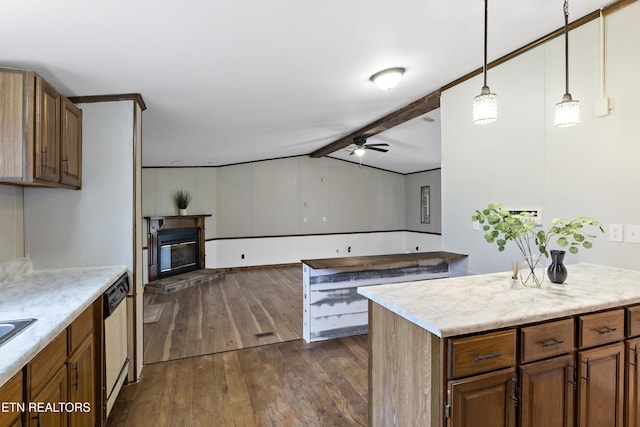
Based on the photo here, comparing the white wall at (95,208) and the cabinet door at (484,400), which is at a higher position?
the white wall at (95,208)

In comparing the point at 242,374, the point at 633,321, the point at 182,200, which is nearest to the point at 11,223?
the point at 242,374

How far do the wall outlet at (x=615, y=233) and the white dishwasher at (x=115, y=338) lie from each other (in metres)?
3.22

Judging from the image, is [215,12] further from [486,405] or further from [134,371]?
[134,371]

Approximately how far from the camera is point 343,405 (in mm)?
2354

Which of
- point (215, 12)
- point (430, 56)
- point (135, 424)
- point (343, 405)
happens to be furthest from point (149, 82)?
point (343, 405)

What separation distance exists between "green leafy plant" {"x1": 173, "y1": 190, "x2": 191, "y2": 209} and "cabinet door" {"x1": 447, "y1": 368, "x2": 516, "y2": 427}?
6.29 m

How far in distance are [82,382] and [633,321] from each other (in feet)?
9.09

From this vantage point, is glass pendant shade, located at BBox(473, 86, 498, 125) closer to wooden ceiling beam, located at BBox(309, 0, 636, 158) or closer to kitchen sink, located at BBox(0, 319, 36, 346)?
wooden ceiling beam, located at BBox(309, 0, 636, 158)

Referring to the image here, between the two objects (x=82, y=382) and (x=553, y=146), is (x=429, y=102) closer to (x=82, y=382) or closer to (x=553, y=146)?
(x=553, y=146)

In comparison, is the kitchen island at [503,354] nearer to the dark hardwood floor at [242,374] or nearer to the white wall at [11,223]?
the dark hardwood floor at [242,374]

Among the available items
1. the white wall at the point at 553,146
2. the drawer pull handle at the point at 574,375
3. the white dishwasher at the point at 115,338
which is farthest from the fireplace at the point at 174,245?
the drawer pull handle at the point at 574,375

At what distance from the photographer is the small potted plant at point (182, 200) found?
6594 mm

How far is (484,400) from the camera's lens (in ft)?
4.37

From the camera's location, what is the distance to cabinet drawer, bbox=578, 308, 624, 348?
4.91ft
